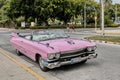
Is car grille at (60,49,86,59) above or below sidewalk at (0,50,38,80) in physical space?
above

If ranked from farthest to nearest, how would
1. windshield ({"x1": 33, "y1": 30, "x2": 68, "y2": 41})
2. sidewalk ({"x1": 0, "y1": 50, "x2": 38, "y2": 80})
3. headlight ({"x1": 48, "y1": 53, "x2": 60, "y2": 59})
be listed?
windshield ({"x1": 33, "y1": 30, "x2": 68, "y2": 41}) < headlight ({"x1": 48, "y1": 53, "x2": 60, "y2": 59}) < sidewalk ({"x1": 0, "y1": 50, "x2": 38, "y2": 80})

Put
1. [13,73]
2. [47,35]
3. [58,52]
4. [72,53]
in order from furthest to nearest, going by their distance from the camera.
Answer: [47,35] → [13,73] → [72,53] → [58,52]

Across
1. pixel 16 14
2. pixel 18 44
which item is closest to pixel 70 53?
pixel 18 44

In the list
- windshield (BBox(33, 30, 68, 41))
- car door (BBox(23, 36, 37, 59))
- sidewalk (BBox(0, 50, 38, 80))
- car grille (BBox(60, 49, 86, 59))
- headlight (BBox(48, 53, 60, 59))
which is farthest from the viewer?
windshield (BBox(33, 30, 68, 41))

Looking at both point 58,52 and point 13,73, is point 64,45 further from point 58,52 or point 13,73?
point 13,73

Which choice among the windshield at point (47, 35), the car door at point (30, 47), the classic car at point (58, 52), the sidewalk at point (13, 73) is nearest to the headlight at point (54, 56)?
the classic car at point (58, 52)

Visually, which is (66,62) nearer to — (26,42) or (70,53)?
(70,53)

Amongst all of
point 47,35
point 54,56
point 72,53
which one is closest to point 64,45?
point 72,53

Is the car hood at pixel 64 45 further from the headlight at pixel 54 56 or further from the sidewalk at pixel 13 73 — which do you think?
the sidewalk at pixel 13 73

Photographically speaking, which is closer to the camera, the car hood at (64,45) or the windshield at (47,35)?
the car hood at (64,45)

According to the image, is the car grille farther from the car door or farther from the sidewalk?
the car door

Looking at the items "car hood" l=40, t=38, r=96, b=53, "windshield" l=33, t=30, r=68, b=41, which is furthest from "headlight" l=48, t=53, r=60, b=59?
"windshield" l=33, t=30, r=68, b=41

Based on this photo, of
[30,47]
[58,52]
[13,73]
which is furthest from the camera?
[30,47]

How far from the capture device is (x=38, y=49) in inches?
316
